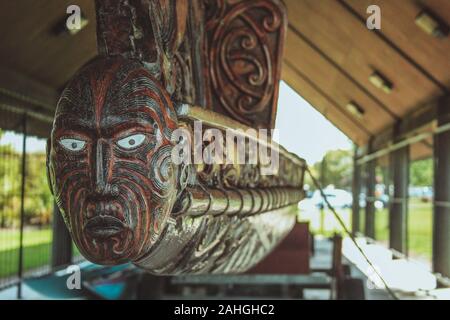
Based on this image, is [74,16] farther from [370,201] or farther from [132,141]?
[370,201]

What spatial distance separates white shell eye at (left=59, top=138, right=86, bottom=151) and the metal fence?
137 inches

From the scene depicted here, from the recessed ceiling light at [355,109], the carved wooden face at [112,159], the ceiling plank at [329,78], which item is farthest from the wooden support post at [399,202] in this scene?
the carved wooden face at [112,159]

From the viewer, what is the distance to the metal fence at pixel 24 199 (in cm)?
510

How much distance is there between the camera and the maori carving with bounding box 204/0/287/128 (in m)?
2.74

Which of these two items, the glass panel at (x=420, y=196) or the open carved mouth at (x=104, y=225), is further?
the glass panel at (x=420, y=196)

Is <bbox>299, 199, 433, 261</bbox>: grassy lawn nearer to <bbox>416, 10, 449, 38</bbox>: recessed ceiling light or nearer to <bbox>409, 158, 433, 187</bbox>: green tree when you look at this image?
<bbox>409, 158, 433, 187</bbox>: green tree

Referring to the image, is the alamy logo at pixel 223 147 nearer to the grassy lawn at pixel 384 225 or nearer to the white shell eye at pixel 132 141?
the white shell eye at pixel 132 141

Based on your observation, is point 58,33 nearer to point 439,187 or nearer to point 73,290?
point 73,290

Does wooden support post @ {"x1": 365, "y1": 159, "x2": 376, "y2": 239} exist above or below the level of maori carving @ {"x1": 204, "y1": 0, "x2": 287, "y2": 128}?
below

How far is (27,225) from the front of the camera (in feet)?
33.0

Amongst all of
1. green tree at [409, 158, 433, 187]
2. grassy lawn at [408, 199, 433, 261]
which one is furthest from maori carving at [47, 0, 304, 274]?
green tree at [409, 158, 433, 187]

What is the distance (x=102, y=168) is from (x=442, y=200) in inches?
169

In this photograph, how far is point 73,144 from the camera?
A: 1519mm
